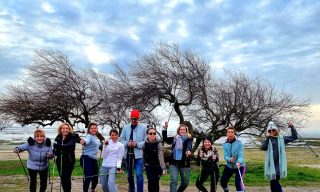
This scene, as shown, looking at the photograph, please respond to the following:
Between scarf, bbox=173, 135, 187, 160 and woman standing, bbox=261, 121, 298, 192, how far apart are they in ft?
6.07

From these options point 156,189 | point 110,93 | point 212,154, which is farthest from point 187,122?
point 156,189

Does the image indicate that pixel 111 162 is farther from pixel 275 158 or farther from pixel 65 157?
pixel 275 158

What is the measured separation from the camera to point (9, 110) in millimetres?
17812

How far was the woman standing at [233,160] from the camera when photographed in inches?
348

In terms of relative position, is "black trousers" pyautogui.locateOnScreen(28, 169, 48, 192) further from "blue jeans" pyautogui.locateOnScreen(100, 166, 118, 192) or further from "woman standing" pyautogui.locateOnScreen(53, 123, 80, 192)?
"blue jeans" pyautogui.locateOnScreen(100, 166, 118, 192)

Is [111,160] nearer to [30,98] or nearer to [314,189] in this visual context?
[314,189]

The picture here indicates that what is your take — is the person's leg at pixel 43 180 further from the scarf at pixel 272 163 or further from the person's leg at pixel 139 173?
the scarf at pixel 272 163

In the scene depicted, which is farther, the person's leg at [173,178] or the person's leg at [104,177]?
the person's leg at [173,178]

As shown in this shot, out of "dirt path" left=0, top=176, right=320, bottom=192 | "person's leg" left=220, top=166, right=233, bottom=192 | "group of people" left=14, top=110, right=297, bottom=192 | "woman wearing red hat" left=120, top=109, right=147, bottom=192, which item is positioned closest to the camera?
"group of people" left=14, top=110, right=297, bottom=192

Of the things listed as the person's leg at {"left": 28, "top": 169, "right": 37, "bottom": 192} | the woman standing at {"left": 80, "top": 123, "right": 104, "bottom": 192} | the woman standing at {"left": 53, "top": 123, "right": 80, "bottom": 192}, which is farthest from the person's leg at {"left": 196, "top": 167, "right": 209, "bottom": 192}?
the person's leg at {"left": 28, "top": 169, "right": 37, "bottom": 192}

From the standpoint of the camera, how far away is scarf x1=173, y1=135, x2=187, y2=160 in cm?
887

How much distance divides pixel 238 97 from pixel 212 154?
714 centimetres

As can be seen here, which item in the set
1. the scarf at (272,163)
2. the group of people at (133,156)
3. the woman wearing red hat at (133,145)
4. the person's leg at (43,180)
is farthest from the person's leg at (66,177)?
Answer: the scarf at (272,163)

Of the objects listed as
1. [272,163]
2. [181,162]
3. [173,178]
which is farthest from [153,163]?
[272,163]
